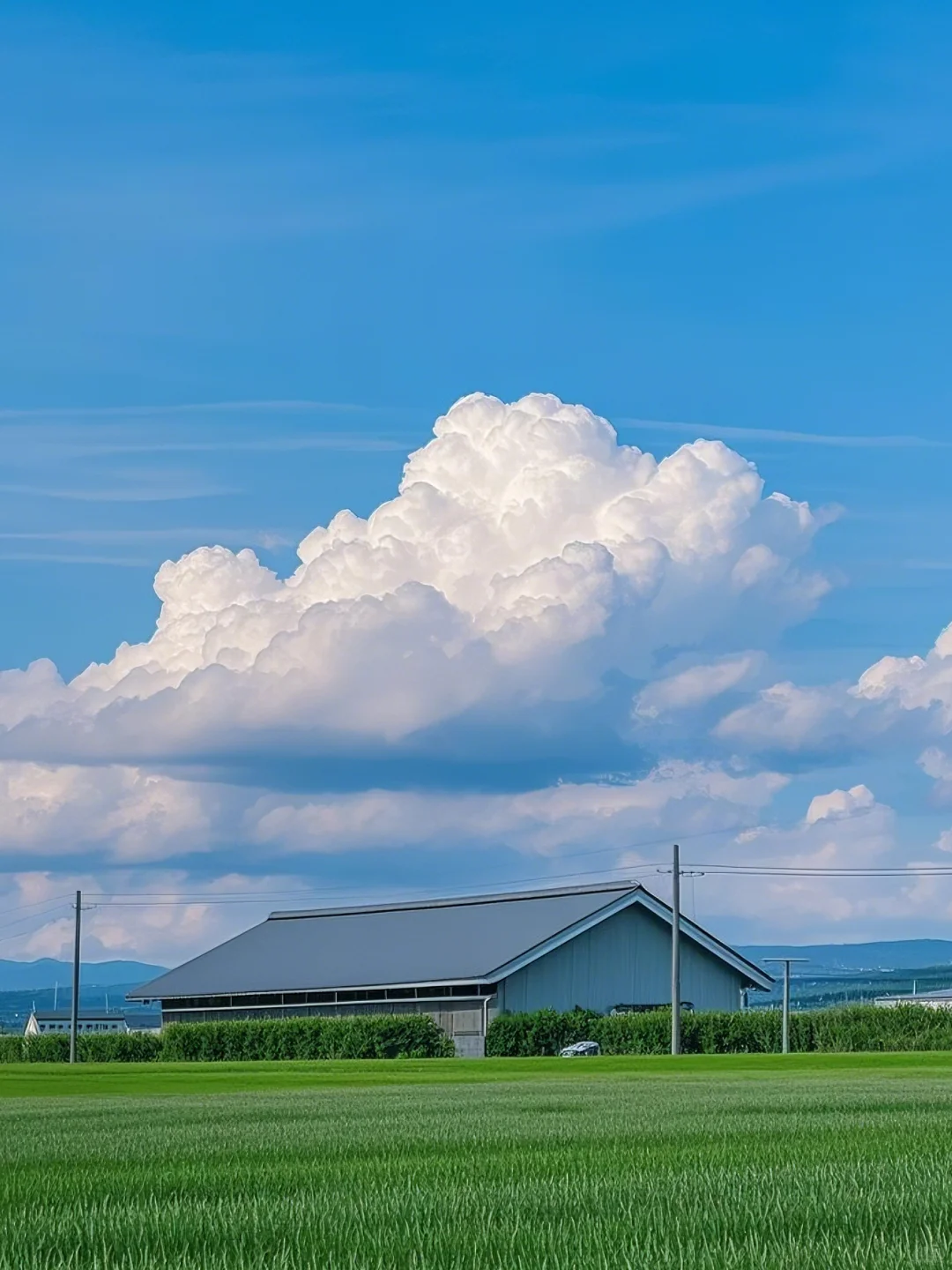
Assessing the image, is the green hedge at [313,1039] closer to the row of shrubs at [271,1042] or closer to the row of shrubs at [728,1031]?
the row of shrubs at [271,1042]

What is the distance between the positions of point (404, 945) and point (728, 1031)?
18.9m

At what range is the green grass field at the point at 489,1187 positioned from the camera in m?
6.88

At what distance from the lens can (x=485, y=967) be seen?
234 feet

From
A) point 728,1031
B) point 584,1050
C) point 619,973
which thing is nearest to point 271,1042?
point 584,1050

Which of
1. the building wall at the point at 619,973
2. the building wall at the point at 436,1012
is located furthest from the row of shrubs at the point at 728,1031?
the building wall at the point at 619,973

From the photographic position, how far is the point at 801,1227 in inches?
292

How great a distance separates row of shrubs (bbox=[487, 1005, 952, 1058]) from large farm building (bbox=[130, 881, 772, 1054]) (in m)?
2.55

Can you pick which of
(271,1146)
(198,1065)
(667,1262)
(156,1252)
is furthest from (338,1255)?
(198,1065)

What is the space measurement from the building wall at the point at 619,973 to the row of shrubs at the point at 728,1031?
3.44m

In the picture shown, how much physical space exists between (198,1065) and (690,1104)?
42653 millimetres

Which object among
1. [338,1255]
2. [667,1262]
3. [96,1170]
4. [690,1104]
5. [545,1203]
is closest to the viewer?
[667,1262]

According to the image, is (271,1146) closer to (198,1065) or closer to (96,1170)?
(96,1170)

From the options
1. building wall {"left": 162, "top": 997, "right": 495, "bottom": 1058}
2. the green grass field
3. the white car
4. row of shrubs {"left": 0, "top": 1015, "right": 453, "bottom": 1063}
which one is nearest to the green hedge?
row of shrubs {"left": 0, "top": 1015, "right": 453, "bottom": 1063}

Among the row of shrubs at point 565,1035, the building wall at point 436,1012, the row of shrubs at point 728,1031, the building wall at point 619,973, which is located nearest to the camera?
the row of shrubs at point 728,1031
